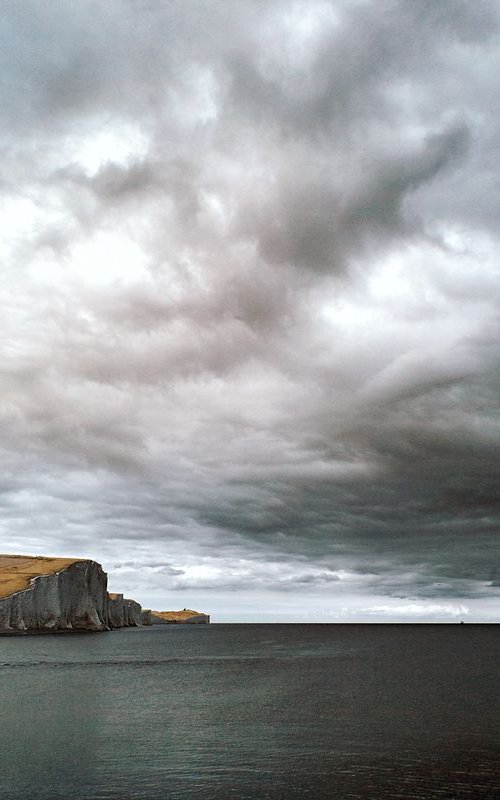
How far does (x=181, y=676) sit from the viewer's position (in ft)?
338

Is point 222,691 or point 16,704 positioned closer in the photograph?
point 16,704

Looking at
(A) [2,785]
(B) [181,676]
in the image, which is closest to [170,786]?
(A) [2,785]

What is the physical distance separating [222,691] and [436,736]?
123 feet

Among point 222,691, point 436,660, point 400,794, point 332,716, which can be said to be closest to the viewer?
point 400,794

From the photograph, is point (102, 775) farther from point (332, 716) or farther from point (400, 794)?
point (332, 716)

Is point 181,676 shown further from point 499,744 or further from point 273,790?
point 273,790

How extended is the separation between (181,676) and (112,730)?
51566 millimetres

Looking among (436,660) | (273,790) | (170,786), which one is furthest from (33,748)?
(436,660)

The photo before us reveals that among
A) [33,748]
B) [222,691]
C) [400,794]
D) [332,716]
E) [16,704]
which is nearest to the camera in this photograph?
[400,794]

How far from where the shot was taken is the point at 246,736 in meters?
52.1

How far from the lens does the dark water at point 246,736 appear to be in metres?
36.8

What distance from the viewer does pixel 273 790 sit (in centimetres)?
3603

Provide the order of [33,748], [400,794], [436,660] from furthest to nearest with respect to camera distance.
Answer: [436,660], [33,748], [400,794]

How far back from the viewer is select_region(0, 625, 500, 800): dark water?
36.8m
